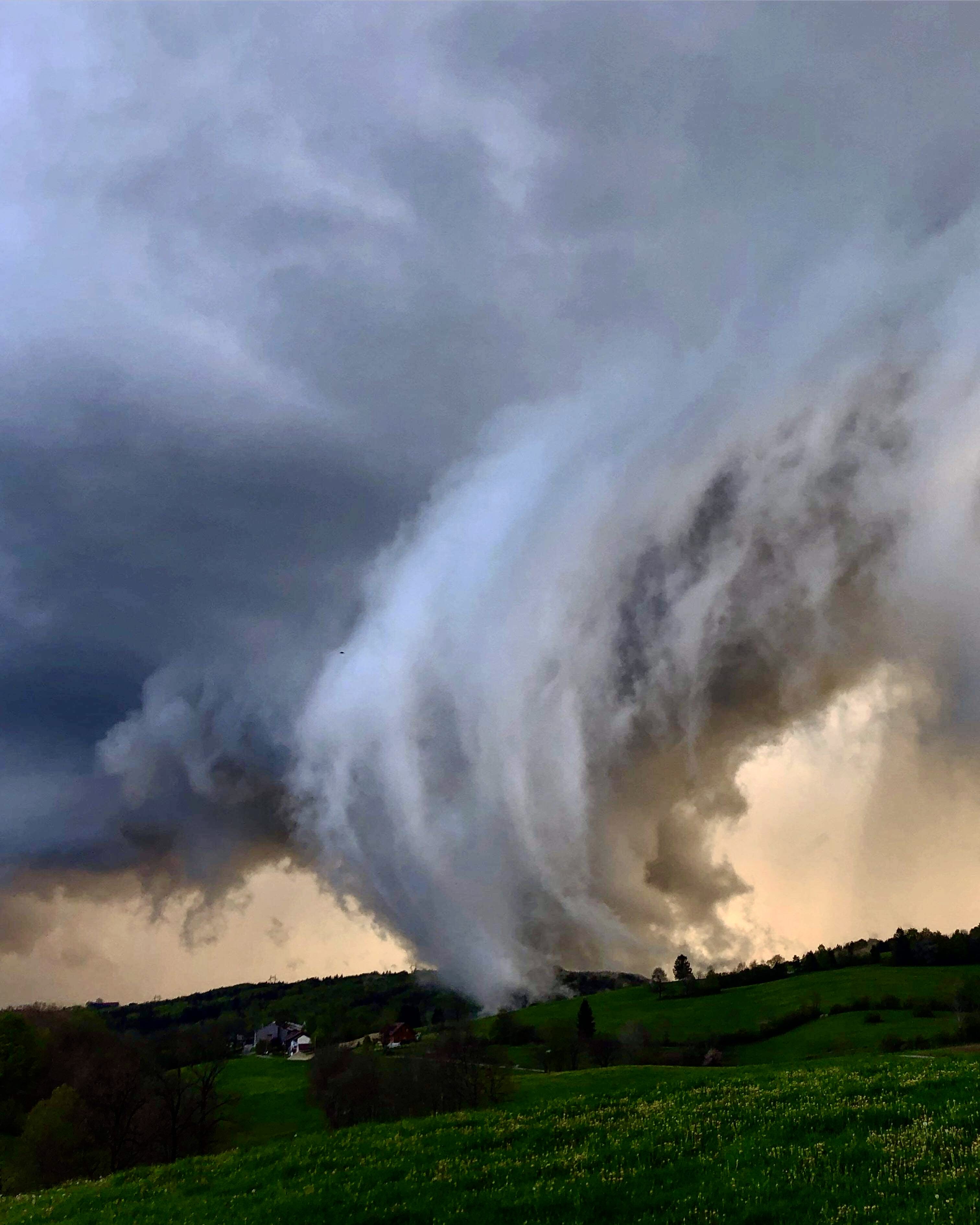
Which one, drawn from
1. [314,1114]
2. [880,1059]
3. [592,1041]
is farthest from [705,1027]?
[880,1059]

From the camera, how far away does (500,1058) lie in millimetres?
126688

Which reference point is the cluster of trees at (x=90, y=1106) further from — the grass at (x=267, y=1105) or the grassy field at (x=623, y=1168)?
the grassy field at (x=623, y=1168)

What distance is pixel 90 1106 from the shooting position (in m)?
71.1

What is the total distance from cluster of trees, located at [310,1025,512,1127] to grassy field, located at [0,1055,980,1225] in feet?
149

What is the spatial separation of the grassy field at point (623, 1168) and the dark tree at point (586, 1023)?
416 feet

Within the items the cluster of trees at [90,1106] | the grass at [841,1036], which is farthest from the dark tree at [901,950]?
the cluster of trees at [90,1106]

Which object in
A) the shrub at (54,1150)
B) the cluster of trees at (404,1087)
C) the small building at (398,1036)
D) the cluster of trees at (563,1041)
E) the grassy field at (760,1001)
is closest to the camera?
the shrub at (54,1150)

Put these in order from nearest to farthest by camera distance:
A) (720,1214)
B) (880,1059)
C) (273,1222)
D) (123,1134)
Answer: (720,1214), (273,1222), (880,1059), (123,1134)

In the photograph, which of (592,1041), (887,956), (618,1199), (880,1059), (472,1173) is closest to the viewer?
(618,1199)

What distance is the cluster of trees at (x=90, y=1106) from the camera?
62781 millimetres

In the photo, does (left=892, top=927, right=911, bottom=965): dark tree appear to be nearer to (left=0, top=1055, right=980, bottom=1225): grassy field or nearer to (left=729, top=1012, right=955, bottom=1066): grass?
(left=729, top=1012, right=955, bottom=1066): grass

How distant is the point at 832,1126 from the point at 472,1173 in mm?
7339

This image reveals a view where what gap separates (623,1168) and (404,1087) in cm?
7080

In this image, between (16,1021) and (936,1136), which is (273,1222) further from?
(16,1021)
